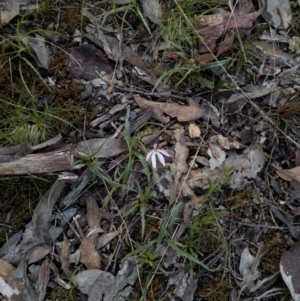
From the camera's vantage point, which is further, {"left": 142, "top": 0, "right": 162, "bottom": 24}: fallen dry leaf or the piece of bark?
{"left": 142, "top": 0, "right": 162, "bottom": 24}: fallen dry leaf

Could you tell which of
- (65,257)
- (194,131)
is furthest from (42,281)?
(194,131)

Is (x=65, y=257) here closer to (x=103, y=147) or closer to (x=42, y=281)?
(x=42, y=281)

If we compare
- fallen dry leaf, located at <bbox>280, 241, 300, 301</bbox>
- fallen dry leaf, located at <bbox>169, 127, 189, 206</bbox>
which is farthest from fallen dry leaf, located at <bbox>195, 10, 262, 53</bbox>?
fallen dry leaf, located at <bbox>280, 241, 300, 301</bbox>

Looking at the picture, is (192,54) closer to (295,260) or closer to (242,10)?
(242,10)

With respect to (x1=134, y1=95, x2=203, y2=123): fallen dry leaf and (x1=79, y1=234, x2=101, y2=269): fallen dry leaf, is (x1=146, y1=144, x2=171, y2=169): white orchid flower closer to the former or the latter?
(x1=134, y1=95, x2=203, y2=123): fallen dry leaf

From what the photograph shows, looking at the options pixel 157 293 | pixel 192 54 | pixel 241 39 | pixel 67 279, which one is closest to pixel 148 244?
pixel 157 293

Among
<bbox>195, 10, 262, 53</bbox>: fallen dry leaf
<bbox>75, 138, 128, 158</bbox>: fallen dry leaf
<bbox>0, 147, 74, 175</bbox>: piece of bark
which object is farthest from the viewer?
<bbox>195, 10, 262, 53</bbox>: fallen dry leaf

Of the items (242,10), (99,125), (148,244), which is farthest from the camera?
(242,10)
